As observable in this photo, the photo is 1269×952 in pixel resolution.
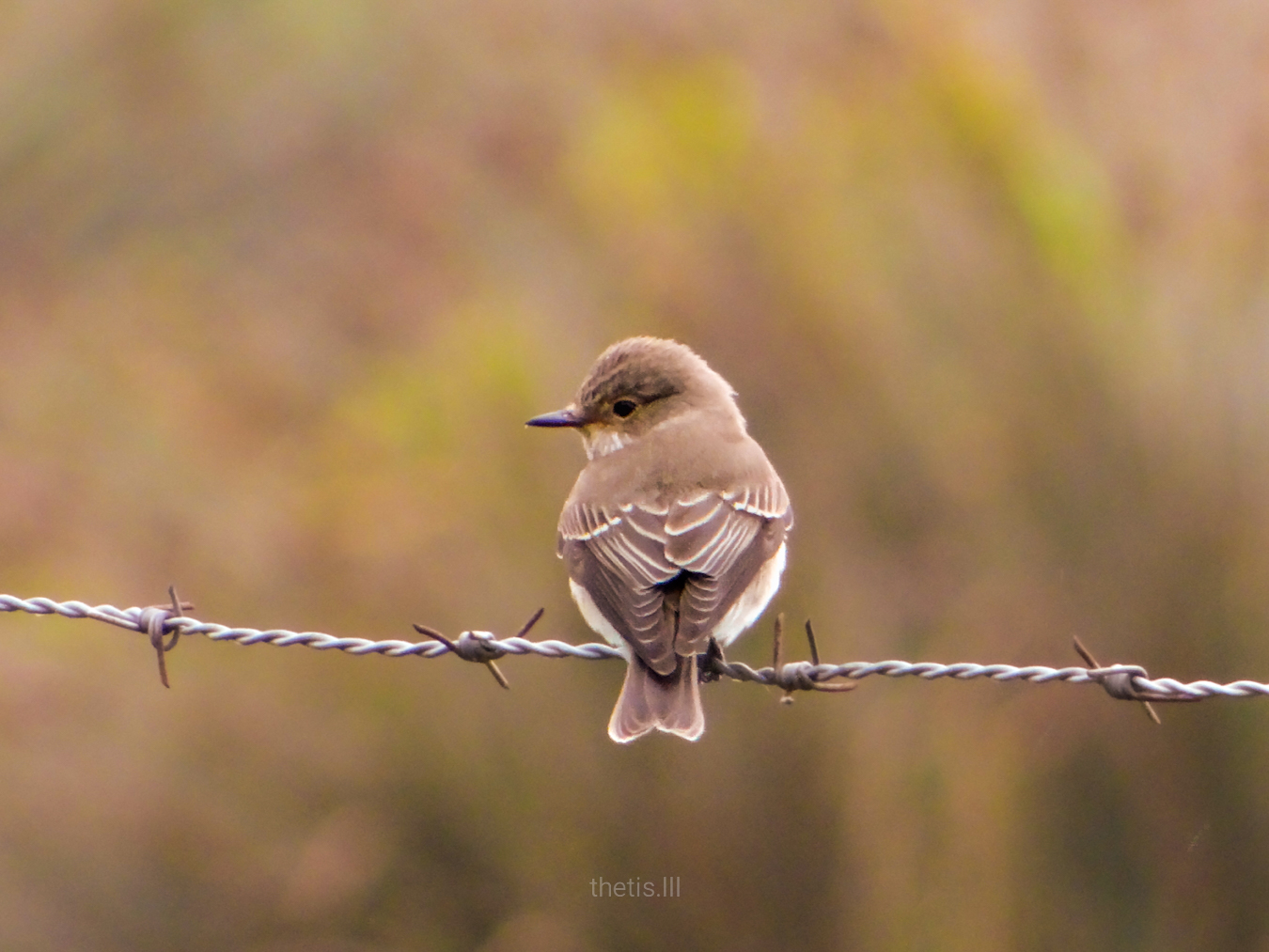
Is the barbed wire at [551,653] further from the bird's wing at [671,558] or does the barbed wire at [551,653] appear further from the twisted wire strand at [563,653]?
the bird's wing at [671,558]

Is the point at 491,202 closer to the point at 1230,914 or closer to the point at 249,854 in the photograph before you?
the point at 249,854

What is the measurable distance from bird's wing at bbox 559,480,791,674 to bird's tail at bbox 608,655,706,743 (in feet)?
0.19

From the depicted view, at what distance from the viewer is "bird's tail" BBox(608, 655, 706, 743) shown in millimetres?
4074

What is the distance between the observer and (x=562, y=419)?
5.21m

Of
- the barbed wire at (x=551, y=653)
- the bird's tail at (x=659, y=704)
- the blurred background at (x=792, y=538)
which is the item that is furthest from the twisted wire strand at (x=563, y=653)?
the blurred background at (x=792, y=538)

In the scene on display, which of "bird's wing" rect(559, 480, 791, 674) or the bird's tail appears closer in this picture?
the bird's tail

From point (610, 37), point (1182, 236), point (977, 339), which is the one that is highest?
point (610, 37)

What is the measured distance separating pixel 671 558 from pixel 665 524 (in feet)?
0.64

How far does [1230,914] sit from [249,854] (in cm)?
343

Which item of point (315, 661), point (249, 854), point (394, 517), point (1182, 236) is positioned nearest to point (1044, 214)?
point (1182, 236)

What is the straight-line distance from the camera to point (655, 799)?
5.42 m

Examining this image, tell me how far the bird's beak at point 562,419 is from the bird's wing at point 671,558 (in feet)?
1.38

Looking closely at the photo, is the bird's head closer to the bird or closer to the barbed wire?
the bird

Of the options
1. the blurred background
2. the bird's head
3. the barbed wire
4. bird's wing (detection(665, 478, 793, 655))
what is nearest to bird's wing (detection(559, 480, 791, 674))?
bird's wing (detection(665, 478, 793, 655))
